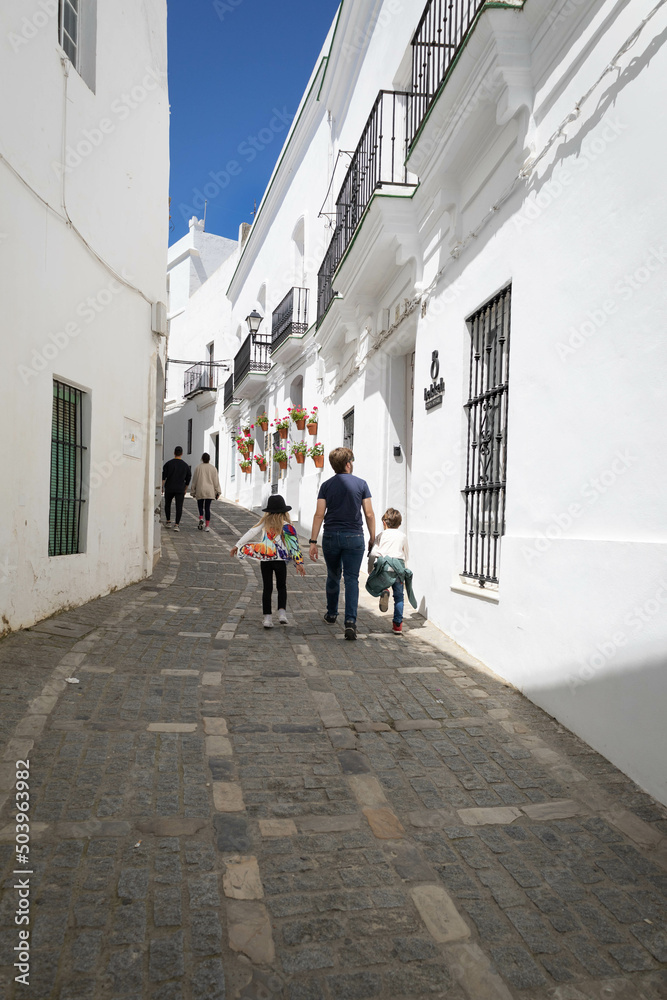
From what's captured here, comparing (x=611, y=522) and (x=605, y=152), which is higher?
(x=605, y=152)

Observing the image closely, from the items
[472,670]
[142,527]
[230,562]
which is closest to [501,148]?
[472,670]

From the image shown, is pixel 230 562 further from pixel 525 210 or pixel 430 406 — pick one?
pixel 525 210

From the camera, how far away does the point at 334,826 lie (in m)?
3.02

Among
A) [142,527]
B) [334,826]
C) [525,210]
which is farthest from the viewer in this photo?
[142,527]

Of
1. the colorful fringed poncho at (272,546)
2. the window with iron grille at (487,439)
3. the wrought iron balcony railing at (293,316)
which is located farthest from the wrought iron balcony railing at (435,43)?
the wrought iron balcony railing at (293,316)

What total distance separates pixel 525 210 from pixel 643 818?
375 centimetres

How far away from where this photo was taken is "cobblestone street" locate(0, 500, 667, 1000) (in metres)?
2.19
